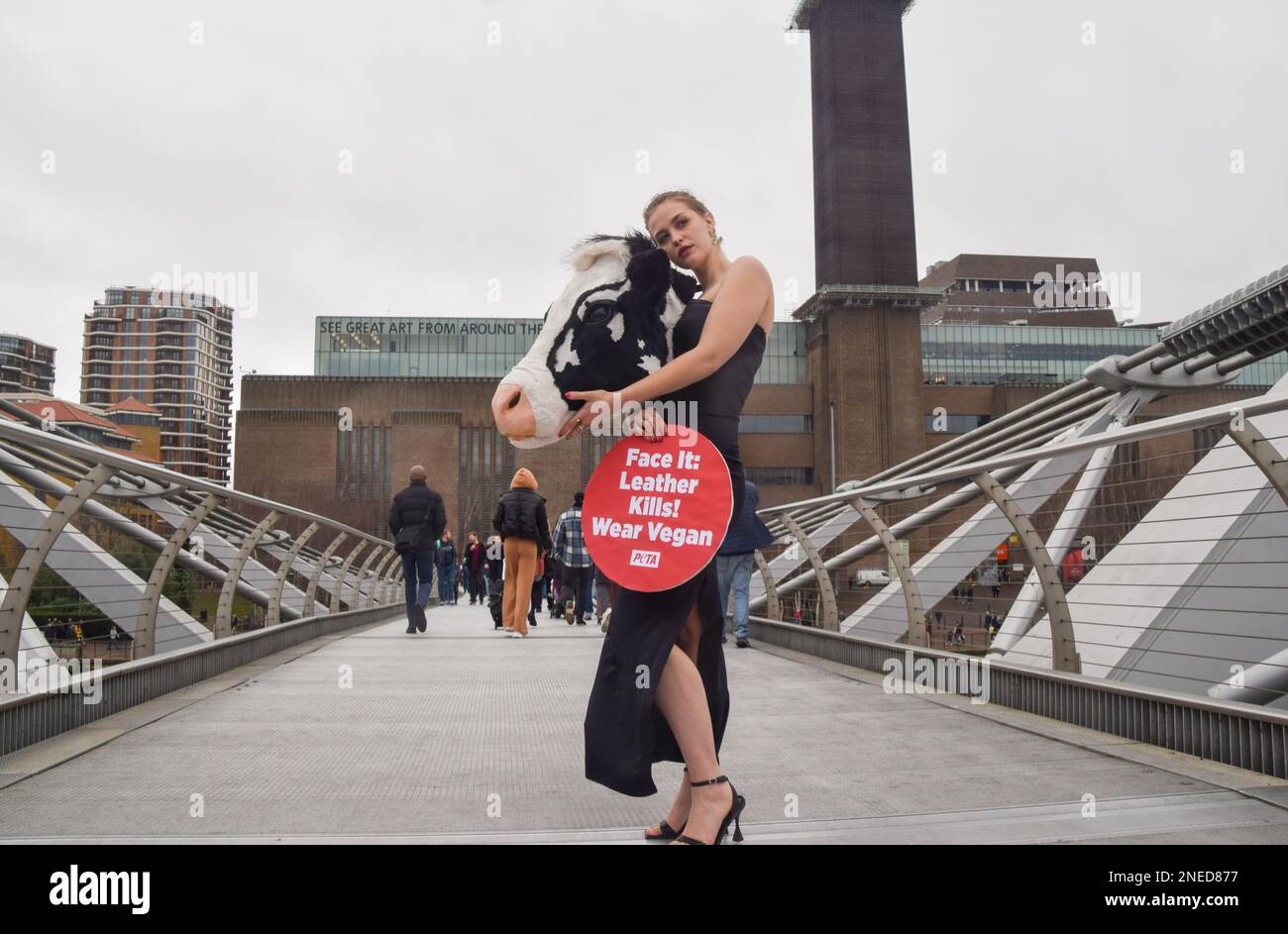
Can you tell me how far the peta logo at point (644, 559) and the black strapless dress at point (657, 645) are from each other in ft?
0.25

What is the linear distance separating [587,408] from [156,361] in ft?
539

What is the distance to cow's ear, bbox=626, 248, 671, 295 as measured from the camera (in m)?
2.39

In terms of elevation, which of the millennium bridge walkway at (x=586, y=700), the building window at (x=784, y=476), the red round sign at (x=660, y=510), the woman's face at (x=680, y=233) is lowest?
the millennium bridge walkway at (x=586, y=700)

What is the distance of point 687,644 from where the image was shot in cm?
241

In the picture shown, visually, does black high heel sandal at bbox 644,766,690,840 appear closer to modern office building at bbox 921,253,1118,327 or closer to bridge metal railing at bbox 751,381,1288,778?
bridge metal railing at bbox 751,381,1288,778

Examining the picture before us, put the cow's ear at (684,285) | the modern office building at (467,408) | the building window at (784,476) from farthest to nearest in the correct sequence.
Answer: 1. the modern office building at (467,408)
2. the building window at (784,476)
3. the cow's ear at (684,285)

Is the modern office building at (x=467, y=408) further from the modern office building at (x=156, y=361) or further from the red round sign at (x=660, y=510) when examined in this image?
the modern office building at (x=156, y=361)

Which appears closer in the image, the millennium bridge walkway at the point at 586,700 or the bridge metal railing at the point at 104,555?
the millennium bridge walkway at the point at 586,700

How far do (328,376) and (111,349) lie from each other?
9390cm

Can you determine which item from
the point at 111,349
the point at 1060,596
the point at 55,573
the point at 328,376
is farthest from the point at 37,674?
the point at 111,349

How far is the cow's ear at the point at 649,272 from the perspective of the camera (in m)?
2.39
